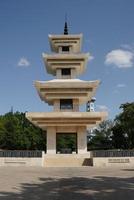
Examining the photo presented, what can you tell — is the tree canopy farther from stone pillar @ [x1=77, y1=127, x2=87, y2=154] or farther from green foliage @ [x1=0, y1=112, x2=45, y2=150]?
stone pillar @ [x1=77, y1=127, x2=87, y2=154]

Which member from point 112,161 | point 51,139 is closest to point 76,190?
point 112,161

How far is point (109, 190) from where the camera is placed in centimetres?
1700

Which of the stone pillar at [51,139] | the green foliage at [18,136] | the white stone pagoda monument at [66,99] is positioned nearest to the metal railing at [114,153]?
the white stone pagoda monument at [66,99]

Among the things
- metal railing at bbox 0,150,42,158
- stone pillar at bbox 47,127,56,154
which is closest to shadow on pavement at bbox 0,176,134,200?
metal railing at bbox 0,150,42,158

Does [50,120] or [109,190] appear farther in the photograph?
[50,120]

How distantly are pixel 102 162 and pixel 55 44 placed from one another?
18.2 metres

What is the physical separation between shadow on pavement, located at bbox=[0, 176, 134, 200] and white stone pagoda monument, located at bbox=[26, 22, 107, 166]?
766 inches

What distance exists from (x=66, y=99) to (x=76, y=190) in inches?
1096

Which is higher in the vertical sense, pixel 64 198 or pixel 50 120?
pixel 50 120

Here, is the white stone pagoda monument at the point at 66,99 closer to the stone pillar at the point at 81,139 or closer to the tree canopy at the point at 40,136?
the stone pillar at the point at 81,139

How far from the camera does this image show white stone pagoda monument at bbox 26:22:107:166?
4209 centimetres

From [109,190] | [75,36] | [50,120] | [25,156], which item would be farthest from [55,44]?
[109,190]

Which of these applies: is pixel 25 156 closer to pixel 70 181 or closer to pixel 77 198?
pixel 70 181

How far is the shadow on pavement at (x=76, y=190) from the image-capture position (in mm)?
15356
